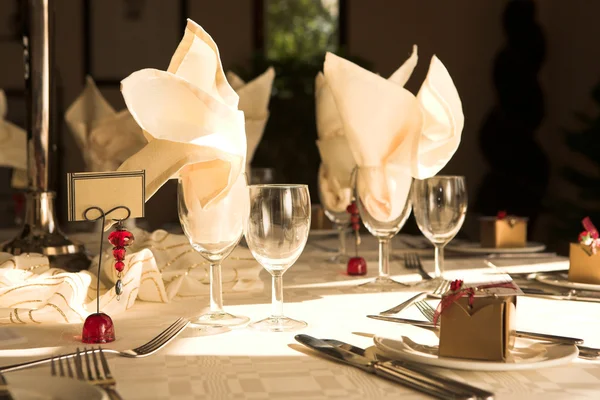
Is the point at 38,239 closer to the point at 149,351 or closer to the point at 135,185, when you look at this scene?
the point at 135,185

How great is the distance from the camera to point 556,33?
5633mm

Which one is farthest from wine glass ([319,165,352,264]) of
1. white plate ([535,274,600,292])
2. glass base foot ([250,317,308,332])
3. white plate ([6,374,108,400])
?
white plate ([6,374,108,400])

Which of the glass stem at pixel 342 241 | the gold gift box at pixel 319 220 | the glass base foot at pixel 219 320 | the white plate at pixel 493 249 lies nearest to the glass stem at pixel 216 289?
the glass base foot at pixel 219 320

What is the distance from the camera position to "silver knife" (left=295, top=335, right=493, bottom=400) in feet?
2.56

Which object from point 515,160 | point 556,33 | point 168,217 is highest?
point 556,33

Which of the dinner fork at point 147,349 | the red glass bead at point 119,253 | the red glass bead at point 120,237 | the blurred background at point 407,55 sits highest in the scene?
the blurred background at point 407,55

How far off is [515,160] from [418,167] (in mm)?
4073

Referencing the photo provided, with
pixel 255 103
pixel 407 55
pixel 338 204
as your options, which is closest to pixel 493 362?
pixel 338 204

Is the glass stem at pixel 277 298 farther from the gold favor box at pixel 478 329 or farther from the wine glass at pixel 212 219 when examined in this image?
the gold favor box at pixel 478 329

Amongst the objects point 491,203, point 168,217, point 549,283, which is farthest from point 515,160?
point 549,283

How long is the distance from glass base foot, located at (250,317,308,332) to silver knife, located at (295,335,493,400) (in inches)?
3.3

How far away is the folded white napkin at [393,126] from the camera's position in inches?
55.1

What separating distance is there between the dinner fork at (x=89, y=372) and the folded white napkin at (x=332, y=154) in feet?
3.58

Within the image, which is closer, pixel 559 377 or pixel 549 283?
pixel 559 377
